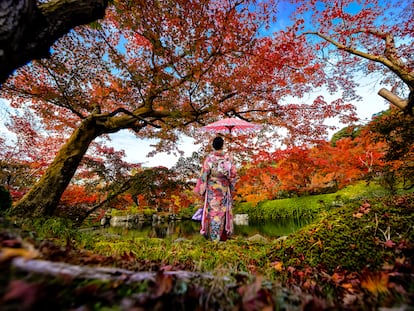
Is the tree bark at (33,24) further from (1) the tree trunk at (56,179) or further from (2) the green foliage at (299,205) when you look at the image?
(2) the green foliage at (299,205)

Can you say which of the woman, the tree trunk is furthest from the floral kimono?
the tree trunk

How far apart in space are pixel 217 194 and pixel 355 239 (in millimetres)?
2895

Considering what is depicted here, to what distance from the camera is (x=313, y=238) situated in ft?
6.68

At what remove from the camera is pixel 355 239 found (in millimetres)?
1763

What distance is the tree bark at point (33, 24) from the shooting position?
1361mm

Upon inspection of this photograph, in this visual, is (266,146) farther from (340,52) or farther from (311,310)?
(311,310)

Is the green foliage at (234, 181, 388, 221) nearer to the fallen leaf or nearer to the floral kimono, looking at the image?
the floral kimono

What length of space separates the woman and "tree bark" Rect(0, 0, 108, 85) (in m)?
3.04

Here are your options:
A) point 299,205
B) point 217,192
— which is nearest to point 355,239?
point 217,192

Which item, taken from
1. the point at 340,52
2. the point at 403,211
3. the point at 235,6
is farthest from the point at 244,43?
the point at 403,211

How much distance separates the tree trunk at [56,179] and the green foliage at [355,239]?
4774 millimetres

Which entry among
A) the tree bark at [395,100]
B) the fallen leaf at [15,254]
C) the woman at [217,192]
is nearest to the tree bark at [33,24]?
the fallen leaf at [15,254]

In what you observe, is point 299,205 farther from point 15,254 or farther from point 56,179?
point 15,254

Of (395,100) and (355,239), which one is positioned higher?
(395,100)
